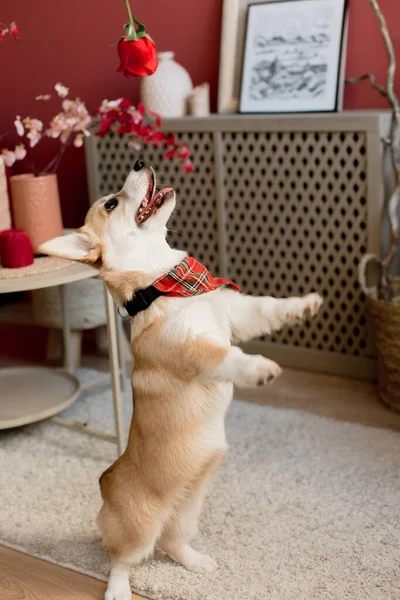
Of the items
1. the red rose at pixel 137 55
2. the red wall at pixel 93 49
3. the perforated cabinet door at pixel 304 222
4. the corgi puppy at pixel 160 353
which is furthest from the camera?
the red wall at pixel 93 49

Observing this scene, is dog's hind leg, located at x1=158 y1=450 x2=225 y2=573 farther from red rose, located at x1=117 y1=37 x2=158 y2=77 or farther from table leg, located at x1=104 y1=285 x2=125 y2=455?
red rose, located at x1=117 y1=37 x2=158 y2=77

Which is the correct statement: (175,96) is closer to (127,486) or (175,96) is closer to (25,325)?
(25,325)

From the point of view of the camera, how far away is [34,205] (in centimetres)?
228

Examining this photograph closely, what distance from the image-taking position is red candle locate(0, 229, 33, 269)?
2.15m

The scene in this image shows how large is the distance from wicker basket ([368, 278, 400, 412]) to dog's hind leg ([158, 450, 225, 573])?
3.02ft

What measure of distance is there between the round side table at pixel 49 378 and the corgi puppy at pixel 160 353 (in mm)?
573

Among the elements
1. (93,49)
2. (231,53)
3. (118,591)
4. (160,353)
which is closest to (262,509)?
(118,591)

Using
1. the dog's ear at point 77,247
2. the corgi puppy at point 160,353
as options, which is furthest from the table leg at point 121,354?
the dog's ear at point 77,247

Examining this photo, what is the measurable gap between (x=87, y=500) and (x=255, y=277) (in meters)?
1.11

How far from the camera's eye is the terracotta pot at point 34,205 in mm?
2262

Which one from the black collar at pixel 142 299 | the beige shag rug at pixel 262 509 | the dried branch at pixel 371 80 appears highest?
the dried branch at pixel 371 80

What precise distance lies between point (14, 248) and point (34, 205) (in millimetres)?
189

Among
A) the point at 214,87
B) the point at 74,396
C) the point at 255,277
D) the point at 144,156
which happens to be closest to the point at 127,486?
the point at 74,396

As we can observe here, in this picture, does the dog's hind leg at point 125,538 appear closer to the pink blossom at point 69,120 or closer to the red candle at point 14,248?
the red candle at point 14,248
